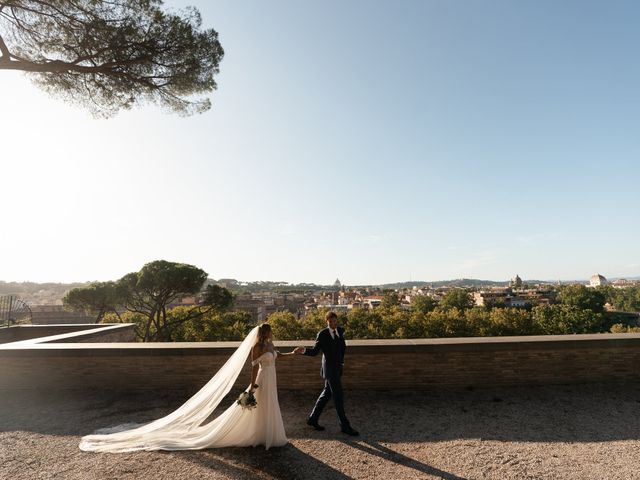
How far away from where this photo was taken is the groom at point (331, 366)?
16.2 feet

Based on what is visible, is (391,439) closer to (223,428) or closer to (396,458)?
(396,458)

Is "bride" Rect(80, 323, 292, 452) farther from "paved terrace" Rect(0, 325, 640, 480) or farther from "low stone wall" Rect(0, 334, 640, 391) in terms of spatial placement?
"low stone wall" Rect(0, 334, 640, 391)

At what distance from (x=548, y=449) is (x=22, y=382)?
8.44 m

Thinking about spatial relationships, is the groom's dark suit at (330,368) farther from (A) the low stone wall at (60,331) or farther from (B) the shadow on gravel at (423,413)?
(A) the low stone wall at (60,331)

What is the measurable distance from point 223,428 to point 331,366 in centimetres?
158

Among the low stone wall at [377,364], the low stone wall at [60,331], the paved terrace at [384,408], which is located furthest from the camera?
the low stone wall at [60,331]

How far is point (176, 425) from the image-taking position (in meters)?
4.86

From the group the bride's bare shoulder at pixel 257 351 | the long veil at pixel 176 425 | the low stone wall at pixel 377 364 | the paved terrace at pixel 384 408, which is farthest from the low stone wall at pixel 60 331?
the bride's bare shoulder at pixel 257 351

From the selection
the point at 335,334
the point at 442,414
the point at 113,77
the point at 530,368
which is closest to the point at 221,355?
the point at 335,334

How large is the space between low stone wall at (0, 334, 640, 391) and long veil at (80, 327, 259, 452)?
128cm

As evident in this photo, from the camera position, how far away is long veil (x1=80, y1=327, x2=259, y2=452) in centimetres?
450

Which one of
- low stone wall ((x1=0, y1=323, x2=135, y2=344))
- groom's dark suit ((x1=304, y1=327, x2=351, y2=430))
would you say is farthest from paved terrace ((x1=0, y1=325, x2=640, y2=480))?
low stone wall ((x1=0, y1=323, x2=135, y2=344))

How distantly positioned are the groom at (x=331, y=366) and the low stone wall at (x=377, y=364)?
3.59ft

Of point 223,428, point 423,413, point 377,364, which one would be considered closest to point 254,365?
point 223,428
